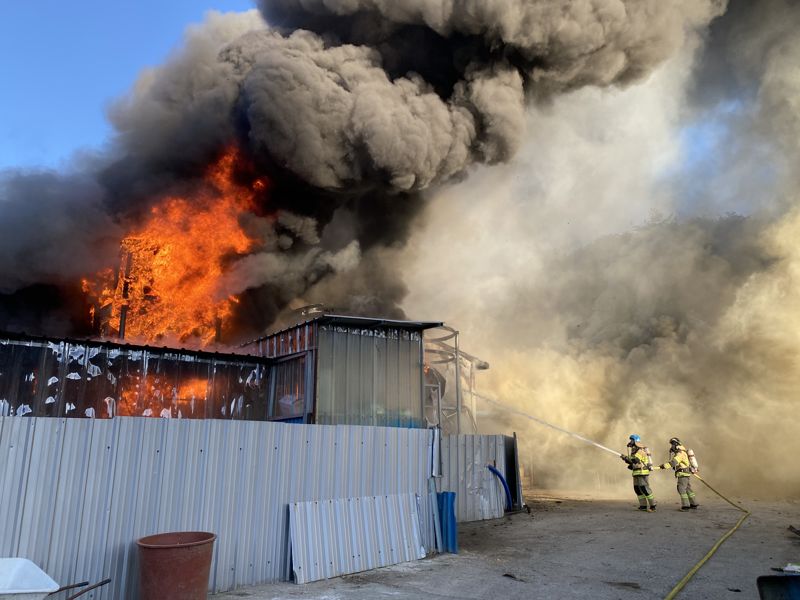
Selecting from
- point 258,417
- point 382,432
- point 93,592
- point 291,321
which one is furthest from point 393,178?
point 93,592

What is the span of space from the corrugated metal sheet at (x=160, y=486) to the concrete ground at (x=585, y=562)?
71 cm

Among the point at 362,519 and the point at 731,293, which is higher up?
the point at 731,293

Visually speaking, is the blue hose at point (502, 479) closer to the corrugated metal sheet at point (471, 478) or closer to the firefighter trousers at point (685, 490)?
the corrugated metal sheet at point (471, 478)

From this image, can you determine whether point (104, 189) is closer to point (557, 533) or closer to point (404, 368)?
point (404, 368)

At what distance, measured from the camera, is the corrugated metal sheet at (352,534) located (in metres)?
6.21

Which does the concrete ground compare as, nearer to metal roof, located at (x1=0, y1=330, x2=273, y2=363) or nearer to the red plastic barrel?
the red plastic barrel

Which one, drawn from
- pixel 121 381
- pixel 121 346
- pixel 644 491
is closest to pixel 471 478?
pixel 644 491

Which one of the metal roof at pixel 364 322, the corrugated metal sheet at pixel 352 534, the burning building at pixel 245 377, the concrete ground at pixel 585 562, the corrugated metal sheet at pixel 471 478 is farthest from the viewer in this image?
the metal roof at pixel 364 322

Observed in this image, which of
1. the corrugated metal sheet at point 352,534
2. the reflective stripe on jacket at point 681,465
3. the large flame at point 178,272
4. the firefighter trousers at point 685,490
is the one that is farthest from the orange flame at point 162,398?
the firefighter trousers at point 685,490

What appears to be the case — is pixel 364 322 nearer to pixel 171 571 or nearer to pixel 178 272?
pixel 178 272

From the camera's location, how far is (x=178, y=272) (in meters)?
16.9

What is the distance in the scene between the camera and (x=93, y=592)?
467cm

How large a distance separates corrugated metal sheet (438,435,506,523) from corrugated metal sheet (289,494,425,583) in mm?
3782

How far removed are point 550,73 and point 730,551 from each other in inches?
626
